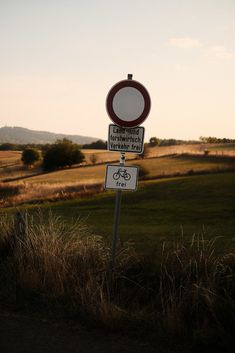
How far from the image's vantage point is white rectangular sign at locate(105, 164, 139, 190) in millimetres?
7418

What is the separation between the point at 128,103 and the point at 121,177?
1.17 metres

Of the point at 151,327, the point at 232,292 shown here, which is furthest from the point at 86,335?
the point at 232,292

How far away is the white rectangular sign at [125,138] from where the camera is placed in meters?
7.55

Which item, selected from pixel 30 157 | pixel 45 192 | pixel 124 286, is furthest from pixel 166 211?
pixel 30 157

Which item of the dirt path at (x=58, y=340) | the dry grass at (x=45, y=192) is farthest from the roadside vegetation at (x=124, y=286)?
the dry grass at (x=45, y=192)

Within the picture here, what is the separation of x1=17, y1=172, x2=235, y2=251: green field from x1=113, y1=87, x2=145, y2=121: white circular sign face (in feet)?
14.9

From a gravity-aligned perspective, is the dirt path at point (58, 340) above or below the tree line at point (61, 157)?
below

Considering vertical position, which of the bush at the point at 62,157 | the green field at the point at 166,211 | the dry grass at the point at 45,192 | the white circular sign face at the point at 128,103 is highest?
the white circular sign face at the point at 128,103

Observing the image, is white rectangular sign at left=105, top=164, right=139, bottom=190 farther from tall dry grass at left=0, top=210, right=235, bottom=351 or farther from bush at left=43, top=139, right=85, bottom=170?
bush at left=43, top=139, right=85, bottom=170

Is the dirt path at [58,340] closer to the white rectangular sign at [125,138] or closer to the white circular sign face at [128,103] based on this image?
the white rectangular sign at [125,138]

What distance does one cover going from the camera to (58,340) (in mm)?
5613

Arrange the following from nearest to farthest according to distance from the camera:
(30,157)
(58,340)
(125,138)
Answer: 1. (58,340)
2. (125,138)
3. (30,157)

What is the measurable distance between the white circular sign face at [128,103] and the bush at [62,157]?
8226cm

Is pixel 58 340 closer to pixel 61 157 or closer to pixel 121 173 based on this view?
pixel 121 173
